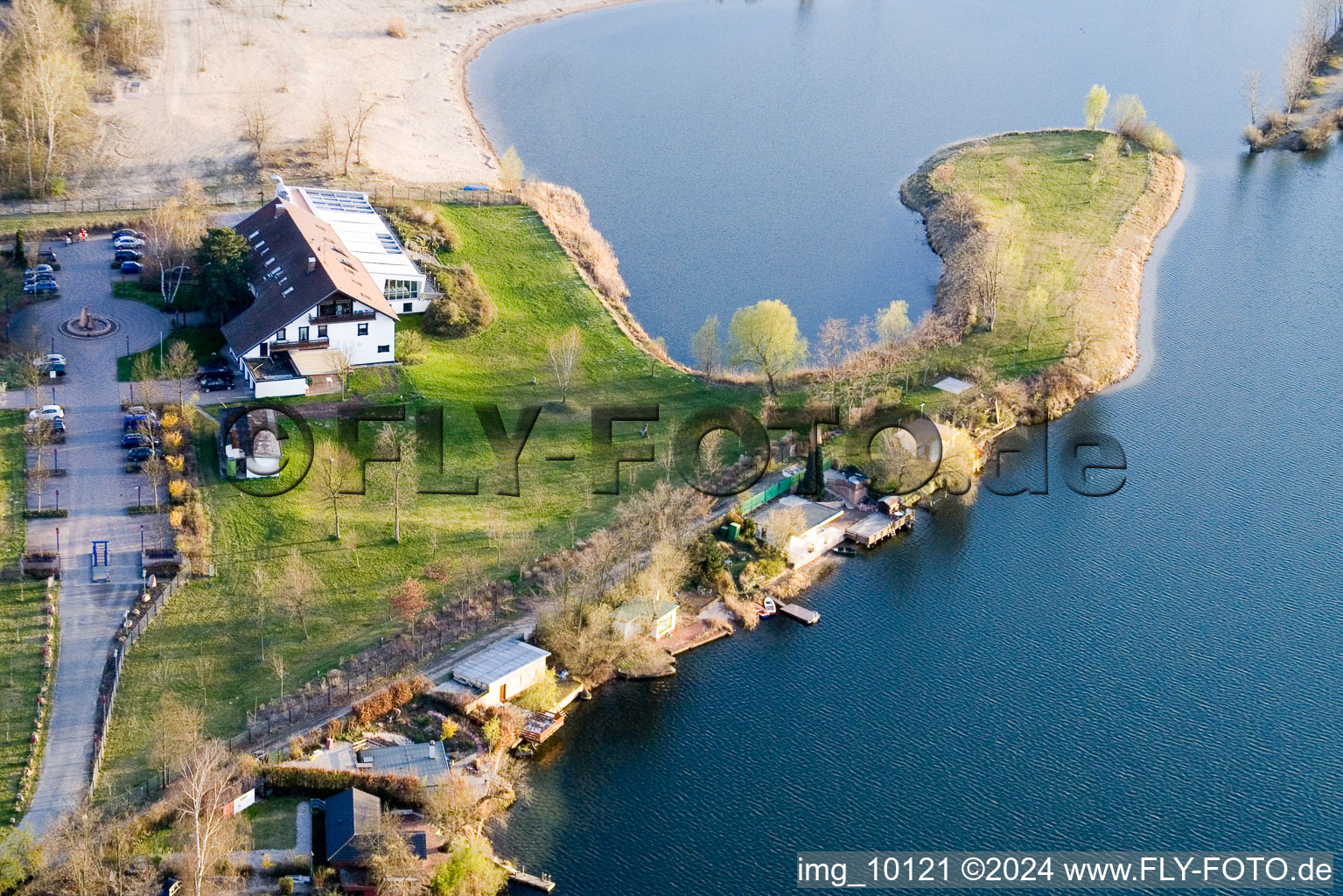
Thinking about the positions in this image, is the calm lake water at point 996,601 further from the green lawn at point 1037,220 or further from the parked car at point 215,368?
the parked car at point 215,368

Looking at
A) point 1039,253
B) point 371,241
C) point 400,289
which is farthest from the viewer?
point 1039,253

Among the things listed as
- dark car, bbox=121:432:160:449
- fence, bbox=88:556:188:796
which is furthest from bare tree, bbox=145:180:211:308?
fence, bbox=88:556:188:796

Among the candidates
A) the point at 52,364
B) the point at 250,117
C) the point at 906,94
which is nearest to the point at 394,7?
the point at 250,117

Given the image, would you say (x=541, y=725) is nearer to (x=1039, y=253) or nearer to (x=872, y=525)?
(x=872, y=525)

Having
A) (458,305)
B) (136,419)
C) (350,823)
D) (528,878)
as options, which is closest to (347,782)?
(350,823)

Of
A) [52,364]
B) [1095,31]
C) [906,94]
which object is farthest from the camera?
[1095,31]

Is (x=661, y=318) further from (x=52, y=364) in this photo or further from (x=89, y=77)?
(x=89, y=77)

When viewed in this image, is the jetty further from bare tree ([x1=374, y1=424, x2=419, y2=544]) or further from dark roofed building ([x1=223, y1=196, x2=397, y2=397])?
dark roofed building ([x1=223, y1=196, x2=397, y2=397])
